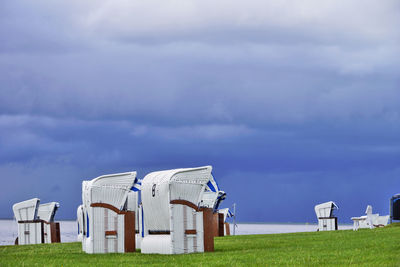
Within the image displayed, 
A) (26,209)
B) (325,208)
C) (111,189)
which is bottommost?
(111,189)

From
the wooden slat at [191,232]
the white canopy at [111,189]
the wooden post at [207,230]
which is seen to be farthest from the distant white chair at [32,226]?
the wooden slat at [191,232]

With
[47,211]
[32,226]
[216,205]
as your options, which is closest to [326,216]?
[216,205]

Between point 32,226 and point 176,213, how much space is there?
101 ft

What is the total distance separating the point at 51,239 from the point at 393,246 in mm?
34894

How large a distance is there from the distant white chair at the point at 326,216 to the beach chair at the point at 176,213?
3763cm

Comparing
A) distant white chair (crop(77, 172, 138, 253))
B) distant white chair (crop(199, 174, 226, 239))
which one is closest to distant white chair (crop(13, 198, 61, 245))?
distant white chair (crop(199, 174, 226, 239))

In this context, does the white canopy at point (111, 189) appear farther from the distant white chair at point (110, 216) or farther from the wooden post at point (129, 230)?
the wooden post at point (129, 230)

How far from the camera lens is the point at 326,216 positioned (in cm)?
6366

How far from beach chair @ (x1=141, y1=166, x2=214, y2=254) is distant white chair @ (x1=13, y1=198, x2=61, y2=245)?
Result: 94.0ft

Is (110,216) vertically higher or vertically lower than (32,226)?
lower

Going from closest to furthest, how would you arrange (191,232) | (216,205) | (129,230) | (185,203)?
(185,203) → (191,232) → (129,230) → (216,205)

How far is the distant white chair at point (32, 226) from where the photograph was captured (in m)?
53.9

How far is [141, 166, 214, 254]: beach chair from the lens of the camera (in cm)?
2620

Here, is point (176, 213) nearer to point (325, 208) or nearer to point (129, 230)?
point (129, 230)
